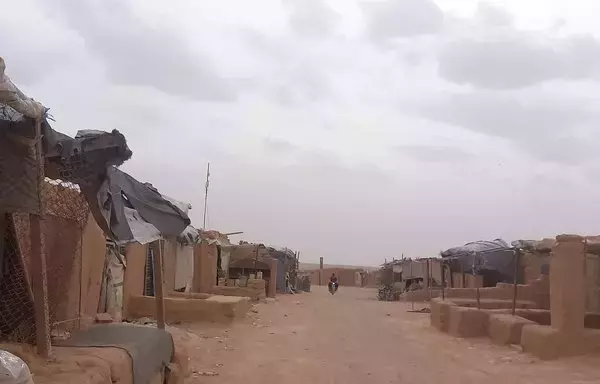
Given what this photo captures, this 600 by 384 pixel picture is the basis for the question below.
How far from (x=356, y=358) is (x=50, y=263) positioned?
569cm

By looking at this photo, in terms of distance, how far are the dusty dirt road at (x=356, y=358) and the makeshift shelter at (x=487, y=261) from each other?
25.4 ft

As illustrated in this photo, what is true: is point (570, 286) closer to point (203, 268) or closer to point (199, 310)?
point (199, 310)

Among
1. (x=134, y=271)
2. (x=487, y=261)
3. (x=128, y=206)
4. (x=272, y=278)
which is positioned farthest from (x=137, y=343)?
(x=272, y=278)

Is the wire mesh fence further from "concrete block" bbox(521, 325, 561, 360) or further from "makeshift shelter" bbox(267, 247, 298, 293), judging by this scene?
"makeshift shelter" bbox(267, 247, 298, 293)

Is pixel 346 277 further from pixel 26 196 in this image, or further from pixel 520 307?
pixel 26 196

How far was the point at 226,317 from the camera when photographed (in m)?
15.6

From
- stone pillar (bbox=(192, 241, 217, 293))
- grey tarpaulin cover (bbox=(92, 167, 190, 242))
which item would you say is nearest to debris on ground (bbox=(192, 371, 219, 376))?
grey tarpaulin cover (bbox=(92, 167, 190, 242))

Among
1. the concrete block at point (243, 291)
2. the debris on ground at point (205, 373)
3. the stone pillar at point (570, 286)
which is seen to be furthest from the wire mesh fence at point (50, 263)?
the concrete block at point (243, 291)

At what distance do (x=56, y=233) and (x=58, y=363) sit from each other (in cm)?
316

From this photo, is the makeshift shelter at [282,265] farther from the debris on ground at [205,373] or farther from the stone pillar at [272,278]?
the debris on ground at [205,373]

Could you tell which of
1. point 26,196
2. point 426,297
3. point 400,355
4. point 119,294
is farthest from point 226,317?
point 426,297

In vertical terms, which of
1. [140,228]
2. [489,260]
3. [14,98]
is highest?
[14,98]

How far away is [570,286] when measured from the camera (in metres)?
11.3

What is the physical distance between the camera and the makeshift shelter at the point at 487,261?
24106 mm
